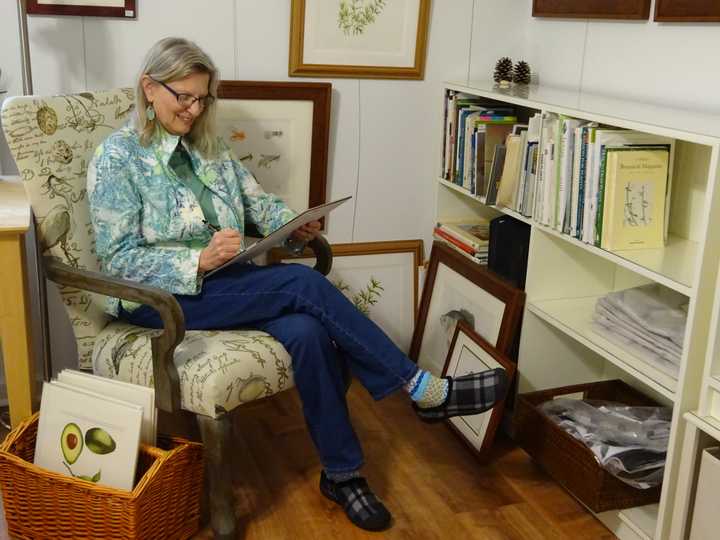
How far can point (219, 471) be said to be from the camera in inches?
75.3

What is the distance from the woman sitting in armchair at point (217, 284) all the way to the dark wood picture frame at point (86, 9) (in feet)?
1.34

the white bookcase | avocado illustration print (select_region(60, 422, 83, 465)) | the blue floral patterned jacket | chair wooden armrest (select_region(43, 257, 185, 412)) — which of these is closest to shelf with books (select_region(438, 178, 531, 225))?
the white bookcase

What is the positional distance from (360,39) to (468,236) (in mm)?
712

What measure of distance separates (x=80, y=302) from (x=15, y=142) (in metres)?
0.41

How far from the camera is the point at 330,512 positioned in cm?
214

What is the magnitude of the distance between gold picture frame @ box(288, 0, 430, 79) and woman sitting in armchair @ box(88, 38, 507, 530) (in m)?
0.52

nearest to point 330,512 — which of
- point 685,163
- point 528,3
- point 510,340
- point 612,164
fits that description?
point 510,340

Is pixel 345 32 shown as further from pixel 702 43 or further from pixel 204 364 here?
pixel 204 364

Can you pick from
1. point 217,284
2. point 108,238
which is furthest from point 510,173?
point 108,238

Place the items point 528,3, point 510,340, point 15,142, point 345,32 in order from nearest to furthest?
point 15,142
point 510,340
point 345,32
point 528,3

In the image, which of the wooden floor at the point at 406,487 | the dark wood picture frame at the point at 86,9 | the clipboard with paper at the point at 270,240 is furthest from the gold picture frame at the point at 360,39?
the wooden floor at the point at 406,487

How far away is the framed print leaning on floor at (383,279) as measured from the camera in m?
2.86

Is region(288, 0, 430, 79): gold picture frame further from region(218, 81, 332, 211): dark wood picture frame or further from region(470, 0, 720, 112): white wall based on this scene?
region(470, 0, 720, 112): white wall

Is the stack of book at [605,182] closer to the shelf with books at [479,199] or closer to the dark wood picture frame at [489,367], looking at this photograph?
the shelf with books at [479,199]
